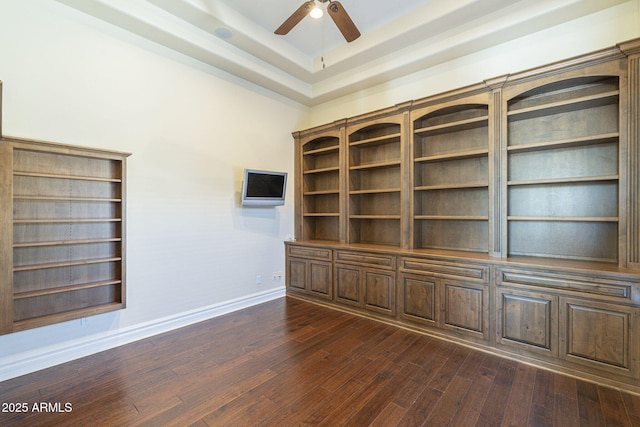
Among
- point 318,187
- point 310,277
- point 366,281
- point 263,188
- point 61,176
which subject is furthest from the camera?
point 318,187

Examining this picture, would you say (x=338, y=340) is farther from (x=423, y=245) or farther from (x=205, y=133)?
(x=205, y=133)

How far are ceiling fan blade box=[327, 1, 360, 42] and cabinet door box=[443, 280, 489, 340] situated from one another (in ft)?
9.06

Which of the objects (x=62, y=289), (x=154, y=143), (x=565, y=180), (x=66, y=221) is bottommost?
(x=62, y=289)

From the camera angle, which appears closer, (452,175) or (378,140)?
(452,175)

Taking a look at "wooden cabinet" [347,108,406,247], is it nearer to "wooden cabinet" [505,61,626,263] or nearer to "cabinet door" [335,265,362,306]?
"cabinet door" [335,265,362,306]

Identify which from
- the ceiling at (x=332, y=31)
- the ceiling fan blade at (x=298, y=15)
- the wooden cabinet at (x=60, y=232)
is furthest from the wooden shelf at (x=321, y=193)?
the wooden cabinet at (x=60, y=232)

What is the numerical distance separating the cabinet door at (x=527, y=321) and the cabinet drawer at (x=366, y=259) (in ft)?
3.94

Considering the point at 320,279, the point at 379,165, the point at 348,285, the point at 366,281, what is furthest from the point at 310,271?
the point at 379,165

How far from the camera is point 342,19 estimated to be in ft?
8.54

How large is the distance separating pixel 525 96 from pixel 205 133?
12.4 feet

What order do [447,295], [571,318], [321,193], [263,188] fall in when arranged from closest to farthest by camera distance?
[571,318], [447,295], [263,188], [321,193]

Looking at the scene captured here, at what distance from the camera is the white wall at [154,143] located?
8.47 ft

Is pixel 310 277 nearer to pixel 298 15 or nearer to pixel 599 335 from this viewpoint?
pixel 599 335

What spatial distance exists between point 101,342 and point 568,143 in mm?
5041
